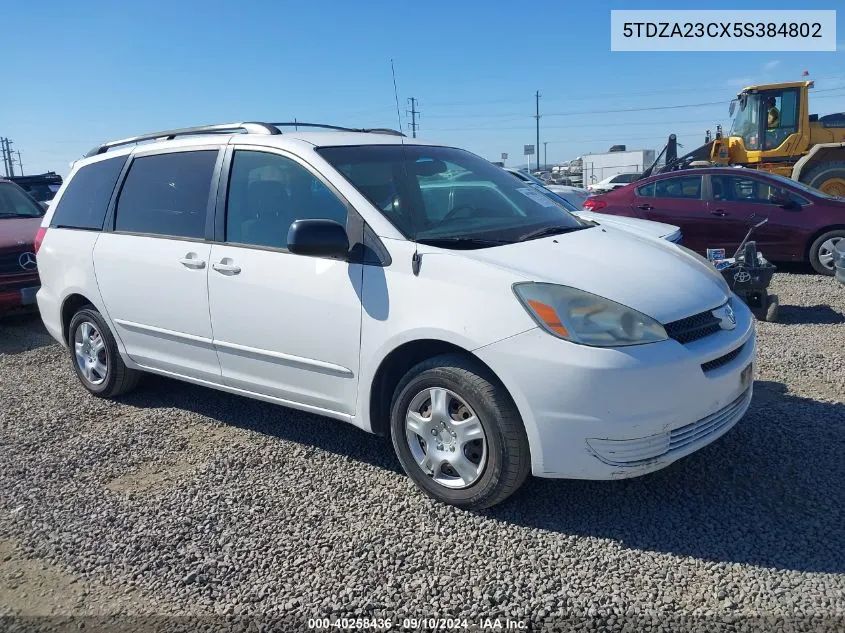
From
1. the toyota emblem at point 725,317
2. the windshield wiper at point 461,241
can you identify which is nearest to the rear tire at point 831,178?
the toyota emblem at point 725,317

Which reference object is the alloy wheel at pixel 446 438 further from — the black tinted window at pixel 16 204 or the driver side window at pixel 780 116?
the driver side window at pixel 780 116

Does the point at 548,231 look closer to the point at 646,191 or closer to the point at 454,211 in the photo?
the point at 454,211

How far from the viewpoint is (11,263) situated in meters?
7.52

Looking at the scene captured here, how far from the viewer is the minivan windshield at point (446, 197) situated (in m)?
3.59

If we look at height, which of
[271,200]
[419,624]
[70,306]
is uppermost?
[271,200]

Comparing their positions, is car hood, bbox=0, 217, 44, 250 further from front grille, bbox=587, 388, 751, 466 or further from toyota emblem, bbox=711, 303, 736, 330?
toyota emblem, bbox=711, 303, 736, 330

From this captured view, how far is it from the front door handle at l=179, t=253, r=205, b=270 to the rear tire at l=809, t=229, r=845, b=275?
7.95m

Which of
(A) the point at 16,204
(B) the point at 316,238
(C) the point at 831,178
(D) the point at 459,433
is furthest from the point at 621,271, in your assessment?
(C) the point at 831,178

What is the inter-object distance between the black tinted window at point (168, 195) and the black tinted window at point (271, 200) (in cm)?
25

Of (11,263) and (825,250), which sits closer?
(11,263)

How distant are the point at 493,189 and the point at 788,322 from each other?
13.5ft

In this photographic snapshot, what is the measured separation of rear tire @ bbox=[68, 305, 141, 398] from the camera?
496 centimetres

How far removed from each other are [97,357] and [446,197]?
2937mm

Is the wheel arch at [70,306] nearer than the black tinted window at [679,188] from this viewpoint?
Yes
